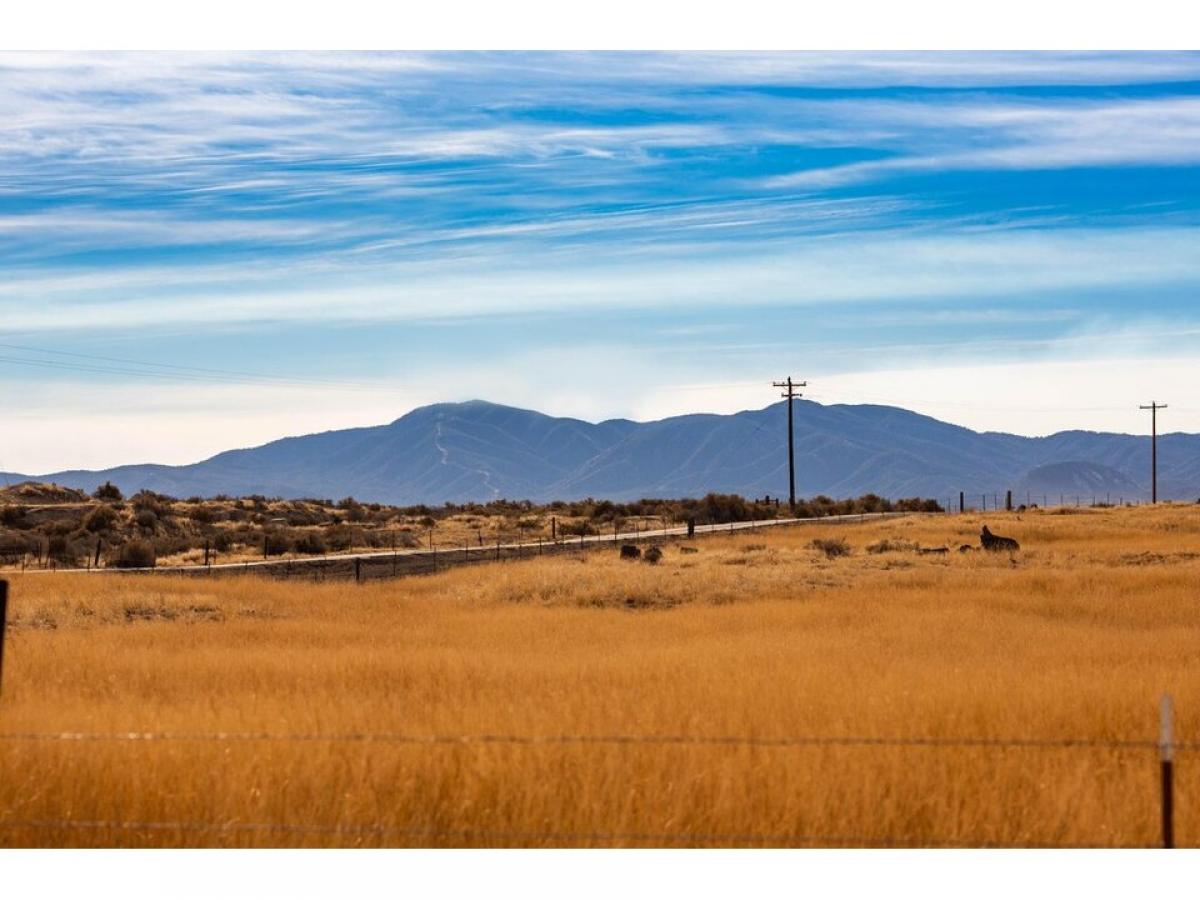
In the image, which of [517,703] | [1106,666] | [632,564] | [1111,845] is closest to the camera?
[1111,845]

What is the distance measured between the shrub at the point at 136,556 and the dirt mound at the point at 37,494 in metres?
30.2

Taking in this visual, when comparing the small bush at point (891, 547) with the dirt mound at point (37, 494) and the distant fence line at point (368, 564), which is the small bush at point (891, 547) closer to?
the distant fence line at point (368, 564)

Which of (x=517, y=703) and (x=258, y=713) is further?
(x=517, y=703)

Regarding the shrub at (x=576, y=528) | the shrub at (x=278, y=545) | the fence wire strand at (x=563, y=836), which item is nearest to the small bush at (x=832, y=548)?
the shrub at (x=576, y=528)

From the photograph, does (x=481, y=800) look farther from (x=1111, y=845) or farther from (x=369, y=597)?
(x=369, y=597)

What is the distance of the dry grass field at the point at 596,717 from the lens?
36.8 ft

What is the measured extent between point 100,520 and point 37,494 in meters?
20.2

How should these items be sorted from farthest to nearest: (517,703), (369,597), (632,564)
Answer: (632,564) < (369,597) < (517,703)

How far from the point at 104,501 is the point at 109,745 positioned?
7381 cm

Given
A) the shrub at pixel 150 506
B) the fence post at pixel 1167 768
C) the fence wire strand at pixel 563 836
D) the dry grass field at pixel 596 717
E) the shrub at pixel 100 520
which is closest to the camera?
the fence post at pixel 1167 768

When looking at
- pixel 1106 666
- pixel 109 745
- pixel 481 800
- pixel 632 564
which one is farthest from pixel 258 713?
pixel 632 564

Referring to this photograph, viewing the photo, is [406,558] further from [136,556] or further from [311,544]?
[311,544]

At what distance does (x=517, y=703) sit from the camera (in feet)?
54.4

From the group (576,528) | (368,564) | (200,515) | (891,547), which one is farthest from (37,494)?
(891,547)
